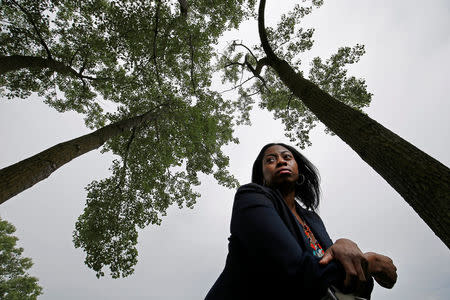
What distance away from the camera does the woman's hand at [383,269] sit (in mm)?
1020

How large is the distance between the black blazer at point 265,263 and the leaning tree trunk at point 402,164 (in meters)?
1.94

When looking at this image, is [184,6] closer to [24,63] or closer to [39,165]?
[24,63]

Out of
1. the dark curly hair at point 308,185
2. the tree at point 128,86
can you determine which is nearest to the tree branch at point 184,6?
the tree at point 128,86

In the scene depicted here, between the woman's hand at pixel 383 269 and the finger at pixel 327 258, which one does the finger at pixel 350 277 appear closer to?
the finger at pixel 327 258

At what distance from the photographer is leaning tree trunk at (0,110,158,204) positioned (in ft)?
11.5

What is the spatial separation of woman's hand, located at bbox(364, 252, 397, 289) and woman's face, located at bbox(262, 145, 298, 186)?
95cm

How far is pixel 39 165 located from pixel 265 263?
16.4 feet

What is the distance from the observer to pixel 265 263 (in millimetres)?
972

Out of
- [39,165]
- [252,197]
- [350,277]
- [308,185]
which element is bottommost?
[350,277]

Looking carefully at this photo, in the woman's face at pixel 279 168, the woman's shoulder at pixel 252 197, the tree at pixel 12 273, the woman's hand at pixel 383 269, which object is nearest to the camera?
the woman's hand at pixel 383 269

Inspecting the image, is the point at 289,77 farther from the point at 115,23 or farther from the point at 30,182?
the point at 30,182

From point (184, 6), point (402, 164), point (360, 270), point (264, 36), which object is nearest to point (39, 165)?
point (360, 270)

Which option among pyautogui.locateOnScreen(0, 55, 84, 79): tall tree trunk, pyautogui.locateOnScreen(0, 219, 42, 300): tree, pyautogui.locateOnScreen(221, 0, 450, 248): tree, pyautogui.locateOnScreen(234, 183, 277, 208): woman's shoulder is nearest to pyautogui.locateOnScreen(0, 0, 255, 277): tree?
pyautogui.locateOnScreen(0, 55, 84, 79): tall tree trunk

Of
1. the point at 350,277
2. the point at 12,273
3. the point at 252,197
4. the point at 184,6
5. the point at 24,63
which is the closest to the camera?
the point at 350,277
